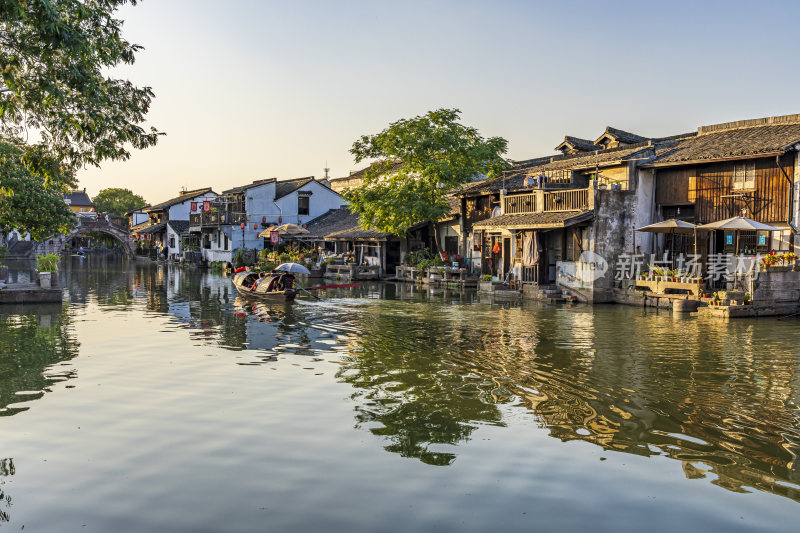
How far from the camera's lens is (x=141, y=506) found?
582cm

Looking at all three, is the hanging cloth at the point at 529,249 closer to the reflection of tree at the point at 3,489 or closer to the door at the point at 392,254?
the door at the point at 392,254

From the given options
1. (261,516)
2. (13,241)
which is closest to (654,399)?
(261,516)

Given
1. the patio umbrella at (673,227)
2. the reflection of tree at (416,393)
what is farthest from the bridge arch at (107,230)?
the patio umbrella at (673,227)

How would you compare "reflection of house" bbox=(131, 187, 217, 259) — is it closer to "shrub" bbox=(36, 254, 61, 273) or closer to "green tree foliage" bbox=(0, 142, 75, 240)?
"green tree foliage" bbox=(0, 142, 75, 240)

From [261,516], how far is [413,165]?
2897cm

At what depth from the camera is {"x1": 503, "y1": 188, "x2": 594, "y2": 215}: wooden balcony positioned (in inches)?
989

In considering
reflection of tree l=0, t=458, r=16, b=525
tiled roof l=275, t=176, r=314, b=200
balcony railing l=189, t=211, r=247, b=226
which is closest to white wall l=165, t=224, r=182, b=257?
balcony railing l=189, t=211, r=247, b=226

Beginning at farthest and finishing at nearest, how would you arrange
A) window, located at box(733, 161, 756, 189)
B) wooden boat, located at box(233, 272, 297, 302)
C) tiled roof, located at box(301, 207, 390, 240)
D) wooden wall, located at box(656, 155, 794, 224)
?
tiled roof, located at box(301, 207, 390, 240)
wooden boat, located at box(233, 272, 297, 302)
window, located at box(733, 161, 756, 189)
wooden wall, located at box(656, 155, 794, 224)

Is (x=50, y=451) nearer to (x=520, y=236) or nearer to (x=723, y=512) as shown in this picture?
(x=723, y=512)

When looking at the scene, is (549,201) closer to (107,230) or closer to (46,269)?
(46,269)

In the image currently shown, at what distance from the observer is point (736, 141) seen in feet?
75.8

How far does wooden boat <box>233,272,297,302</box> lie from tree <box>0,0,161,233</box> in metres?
10.8

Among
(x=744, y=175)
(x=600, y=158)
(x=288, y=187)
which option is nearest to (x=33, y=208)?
(x=288, y=187)

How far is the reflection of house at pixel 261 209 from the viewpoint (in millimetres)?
52250
